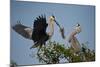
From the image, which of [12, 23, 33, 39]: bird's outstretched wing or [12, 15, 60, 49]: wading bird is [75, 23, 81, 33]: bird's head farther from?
[12, 23, 33, 39]: bird's outstretched wing

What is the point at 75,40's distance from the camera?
2.55 m

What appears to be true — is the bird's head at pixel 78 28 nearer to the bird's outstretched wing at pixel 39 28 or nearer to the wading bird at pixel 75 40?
the wading bird at pixel 75 40

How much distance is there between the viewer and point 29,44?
2.34m

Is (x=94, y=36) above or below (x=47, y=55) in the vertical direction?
above

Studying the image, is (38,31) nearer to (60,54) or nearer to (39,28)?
(39,28)

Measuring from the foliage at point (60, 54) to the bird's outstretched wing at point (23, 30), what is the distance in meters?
0.21

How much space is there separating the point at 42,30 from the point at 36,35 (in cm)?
9

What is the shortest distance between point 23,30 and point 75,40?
2.10ft

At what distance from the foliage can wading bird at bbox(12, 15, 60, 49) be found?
0.27 feet

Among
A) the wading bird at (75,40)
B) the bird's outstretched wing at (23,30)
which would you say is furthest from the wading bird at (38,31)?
the wading bird at (75,40)

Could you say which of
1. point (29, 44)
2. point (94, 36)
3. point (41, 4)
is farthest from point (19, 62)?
point (94, 36)

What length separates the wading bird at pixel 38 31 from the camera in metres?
2.33

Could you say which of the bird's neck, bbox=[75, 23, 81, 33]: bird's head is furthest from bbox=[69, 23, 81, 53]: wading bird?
the bird's neck
